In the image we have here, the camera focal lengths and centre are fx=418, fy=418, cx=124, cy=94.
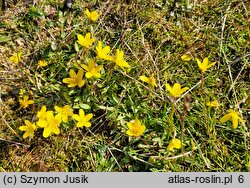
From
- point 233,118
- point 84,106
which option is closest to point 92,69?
point 84,106

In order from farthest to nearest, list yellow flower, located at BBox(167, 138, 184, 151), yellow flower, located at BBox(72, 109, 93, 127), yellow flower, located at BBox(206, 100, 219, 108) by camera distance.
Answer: yellow flower, located at BBox(206, 100, 219, 108) < yellow flower, located at BBox(72, 109, 93, 127) < yellow flower, located at BBox(167, 138, 184, 151)

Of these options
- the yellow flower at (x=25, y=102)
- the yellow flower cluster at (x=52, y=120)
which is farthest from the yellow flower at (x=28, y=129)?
the yellow flower at (x=25, y=102)

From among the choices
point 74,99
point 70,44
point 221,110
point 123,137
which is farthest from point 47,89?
point 221,110

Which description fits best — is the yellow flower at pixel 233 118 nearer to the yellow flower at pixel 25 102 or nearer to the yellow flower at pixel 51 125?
the yellow flower at pixel 51 125

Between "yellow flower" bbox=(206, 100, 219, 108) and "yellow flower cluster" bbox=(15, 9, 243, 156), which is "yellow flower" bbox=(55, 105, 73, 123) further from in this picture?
"yellow flower" bbox=(206, 100, 219, 108)

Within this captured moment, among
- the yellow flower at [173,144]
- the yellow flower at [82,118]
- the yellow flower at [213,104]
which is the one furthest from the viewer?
the yellow flower at [213,104]

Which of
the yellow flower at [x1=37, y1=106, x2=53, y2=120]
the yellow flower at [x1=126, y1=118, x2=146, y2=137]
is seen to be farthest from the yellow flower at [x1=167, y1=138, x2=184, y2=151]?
the yellow flower at [x1=37, y1=106, x2=53, y2=120]

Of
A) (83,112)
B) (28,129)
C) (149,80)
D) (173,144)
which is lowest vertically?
(173,144)

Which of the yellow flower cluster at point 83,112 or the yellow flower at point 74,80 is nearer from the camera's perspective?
the yellow flower cluster at point 83,112

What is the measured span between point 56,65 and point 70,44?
0.70 ft

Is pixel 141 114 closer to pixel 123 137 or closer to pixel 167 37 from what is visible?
pixel 123 137

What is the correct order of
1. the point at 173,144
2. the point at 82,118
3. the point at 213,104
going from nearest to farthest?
the point at 173,144 → the point at 82,118 → the point at 213,104

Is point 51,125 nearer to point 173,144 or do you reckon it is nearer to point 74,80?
point 74,80

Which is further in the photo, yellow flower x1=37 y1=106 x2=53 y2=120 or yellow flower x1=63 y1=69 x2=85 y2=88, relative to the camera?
yellow flower x1=63 y1=69 x2=85 y2=88
